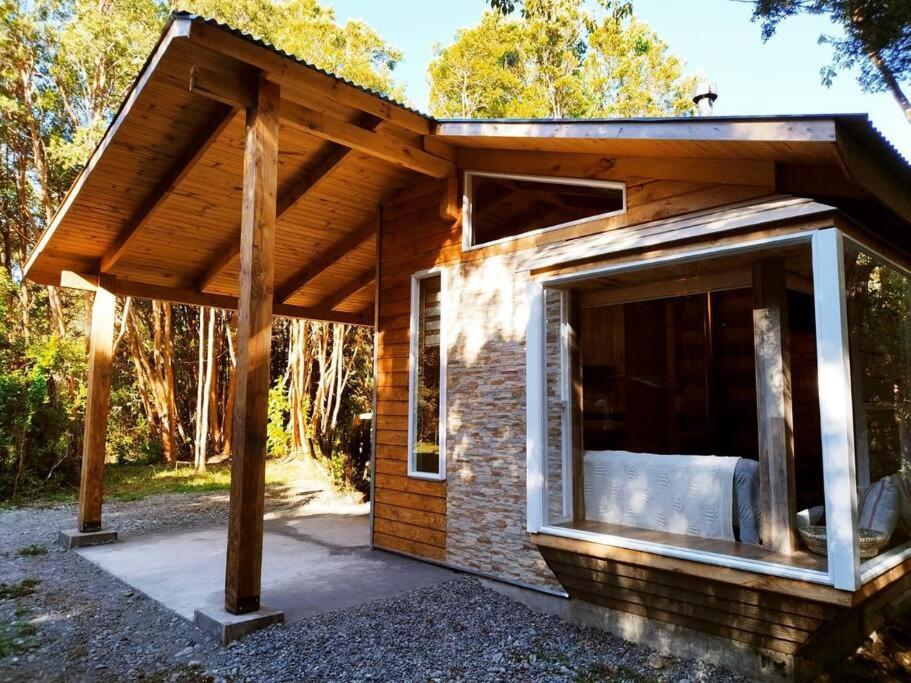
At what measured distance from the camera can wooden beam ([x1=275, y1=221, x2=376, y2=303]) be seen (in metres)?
6.62

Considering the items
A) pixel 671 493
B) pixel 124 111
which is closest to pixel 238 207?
pixel 124 111

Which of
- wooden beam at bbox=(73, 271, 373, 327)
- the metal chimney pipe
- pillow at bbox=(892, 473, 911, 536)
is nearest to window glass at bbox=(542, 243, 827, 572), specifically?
pillow at bbox=(892, 473, 911, 536)

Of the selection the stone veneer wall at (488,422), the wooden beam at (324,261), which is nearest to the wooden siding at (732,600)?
the stone veneer wall at (488,422)

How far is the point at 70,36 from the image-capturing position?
12.1 metres

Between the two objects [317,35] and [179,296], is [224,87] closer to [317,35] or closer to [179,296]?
[179,296]

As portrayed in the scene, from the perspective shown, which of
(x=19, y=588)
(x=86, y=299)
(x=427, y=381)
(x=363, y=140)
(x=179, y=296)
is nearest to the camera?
(x=363, y=140)

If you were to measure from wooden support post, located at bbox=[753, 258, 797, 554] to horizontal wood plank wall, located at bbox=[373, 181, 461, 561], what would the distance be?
2565mm

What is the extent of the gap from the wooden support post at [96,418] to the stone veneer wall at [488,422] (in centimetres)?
377

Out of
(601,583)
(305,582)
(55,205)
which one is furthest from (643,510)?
(55,205)

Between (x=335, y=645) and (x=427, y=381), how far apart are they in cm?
244

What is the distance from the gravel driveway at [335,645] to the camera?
3227 mm

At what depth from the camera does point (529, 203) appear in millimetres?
4734

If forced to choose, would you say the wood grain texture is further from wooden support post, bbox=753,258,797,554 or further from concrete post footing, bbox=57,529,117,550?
concrete post footing, bbox=57,529,117,550

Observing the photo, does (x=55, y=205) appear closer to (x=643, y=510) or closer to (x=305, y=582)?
(x=305, y=582)
